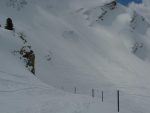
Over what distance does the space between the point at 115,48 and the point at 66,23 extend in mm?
18299

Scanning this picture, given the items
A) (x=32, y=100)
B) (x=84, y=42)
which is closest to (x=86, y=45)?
(x=84, y=42)

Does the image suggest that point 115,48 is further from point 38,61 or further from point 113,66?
point 38,61

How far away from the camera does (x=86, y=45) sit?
109312 millimetres

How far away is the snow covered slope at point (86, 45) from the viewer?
7244 cm

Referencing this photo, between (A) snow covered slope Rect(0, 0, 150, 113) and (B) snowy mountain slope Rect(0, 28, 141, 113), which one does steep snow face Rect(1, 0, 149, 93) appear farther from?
(B) snowy mountain slope Rect(0, 28, 141, 113)

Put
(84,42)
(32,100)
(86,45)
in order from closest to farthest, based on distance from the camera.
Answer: (32,100)
(86,45)
(84,42)

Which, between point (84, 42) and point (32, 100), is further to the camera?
point (84, 42)

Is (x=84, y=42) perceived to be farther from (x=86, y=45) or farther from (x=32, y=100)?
(x=32, y=100)

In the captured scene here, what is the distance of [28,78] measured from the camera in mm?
28844

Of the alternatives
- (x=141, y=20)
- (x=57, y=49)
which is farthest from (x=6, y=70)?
(x=141, y=20)

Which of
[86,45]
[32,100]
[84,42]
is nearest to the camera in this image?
[32,100]

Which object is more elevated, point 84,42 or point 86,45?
point 84,42

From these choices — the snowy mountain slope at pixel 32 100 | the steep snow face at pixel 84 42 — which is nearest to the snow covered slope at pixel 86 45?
the steep snow face at pixel 84 42

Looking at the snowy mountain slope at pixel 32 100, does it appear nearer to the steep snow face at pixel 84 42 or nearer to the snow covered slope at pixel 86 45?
the snow covered slope at pixel 86 45
